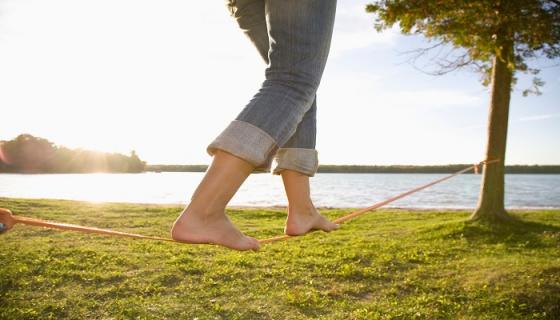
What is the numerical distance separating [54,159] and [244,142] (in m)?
61.8

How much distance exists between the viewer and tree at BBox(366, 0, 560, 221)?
24.6 ft

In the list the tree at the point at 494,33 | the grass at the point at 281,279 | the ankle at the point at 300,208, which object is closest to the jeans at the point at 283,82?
the ankle at the point at 300,208

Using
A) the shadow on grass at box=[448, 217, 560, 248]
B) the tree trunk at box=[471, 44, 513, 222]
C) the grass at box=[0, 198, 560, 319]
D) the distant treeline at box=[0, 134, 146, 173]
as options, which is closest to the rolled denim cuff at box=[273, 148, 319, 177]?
the grass at box=[0, 198, 560, 319]

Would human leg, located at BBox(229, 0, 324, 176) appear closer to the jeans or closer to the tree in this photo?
the jeans

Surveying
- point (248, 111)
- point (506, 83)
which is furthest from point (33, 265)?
point (506, 83)

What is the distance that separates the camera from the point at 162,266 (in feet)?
17.1

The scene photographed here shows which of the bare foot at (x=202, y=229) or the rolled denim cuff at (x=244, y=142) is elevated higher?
the rolled denim cuff at (x=244, y=142)

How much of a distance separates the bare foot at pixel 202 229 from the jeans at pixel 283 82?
0.23 metres

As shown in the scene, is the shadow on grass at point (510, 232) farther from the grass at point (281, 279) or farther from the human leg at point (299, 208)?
the human leg at point (299, 208)

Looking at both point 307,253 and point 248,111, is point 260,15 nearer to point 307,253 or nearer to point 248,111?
point 248,111

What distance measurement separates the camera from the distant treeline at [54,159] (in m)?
39.3

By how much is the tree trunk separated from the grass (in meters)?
1.58

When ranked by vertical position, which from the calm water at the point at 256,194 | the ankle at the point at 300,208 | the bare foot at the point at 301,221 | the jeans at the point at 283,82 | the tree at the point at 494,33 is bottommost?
the calm water at the point at 256,194

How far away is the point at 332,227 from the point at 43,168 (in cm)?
6235
